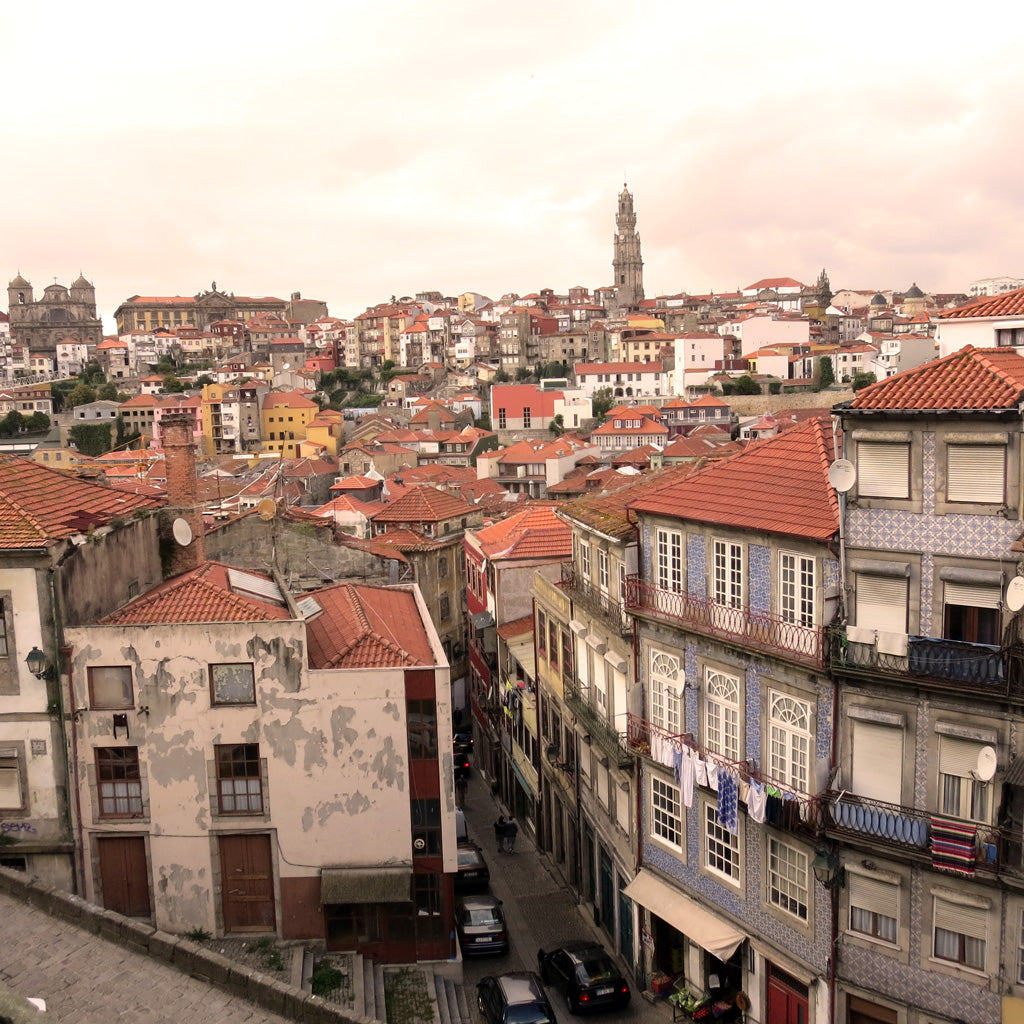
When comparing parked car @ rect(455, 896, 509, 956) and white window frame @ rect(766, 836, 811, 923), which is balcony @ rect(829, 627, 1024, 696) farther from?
parked car @ rect(455, 896, 509, 956)

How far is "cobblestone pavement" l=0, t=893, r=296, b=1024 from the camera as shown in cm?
1219

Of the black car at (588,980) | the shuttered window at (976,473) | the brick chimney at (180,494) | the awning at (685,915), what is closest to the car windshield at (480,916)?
the black car at (588,980)

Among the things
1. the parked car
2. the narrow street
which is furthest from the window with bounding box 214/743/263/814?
the narrow street

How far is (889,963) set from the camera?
56.1ft

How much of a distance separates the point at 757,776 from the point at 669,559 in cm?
463

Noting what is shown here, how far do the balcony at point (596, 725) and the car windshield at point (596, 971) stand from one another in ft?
13.0

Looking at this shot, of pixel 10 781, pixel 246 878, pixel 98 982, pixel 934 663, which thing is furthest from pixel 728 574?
pixel 10 781

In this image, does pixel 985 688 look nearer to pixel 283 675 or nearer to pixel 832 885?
pixel 832 885

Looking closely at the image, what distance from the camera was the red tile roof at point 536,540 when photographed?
3506cm

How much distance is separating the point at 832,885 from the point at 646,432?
267 feet

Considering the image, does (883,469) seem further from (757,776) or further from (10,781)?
(10,781)

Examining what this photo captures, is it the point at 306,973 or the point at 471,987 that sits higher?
the point at 306,973

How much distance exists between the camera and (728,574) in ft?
63.6

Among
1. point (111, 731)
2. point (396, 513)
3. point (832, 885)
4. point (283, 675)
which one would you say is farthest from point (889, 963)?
point (396, 513)
